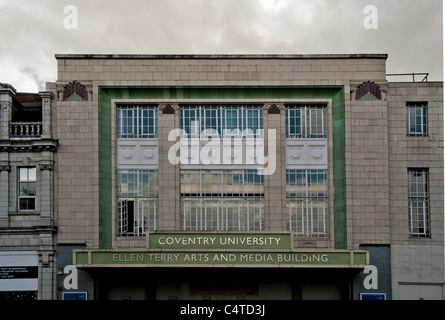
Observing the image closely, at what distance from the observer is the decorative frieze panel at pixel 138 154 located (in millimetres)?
27938

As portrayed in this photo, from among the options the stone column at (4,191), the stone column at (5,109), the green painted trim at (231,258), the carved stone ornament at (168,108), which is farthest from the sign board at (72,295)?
the carved stone ornament at (168,108)

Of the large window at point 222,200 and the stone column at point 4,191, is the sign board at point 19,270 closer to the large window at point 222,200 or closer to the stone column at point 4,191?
the stone column at point 4,191

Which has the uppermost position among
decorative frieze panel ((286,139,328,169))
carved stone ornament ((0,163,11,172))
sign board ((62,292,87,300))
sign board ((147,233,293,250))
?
decorative frieze panel ((286,139,328,169))

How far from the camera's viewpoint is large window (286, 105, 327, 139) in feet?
92.4

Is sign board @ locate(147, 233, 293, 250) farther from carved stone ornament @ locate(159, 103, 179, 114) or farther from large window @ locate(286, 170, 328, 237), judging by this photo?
carved stone ornament @ locate(159, 103, 179, 114)

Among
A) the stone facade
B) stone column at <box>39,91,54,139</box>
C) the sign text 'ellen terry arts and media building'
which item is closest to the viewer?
the sign text 'ellen terry arts and media building'

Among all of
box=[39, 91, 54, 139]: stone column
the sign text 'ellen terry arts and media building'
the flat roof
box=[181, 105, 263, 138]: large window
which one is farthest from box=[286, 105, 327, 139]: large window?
box=[39, 91, 54, 139]: stone column

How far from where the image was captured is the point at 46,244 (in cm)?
2658

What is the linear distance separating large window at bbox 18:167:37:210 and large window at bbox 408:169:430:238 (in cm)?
1944

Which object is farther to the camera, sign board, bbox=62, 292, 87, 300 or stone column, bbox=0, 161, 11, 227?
stone column, bbox=0, 161, 11, 227
